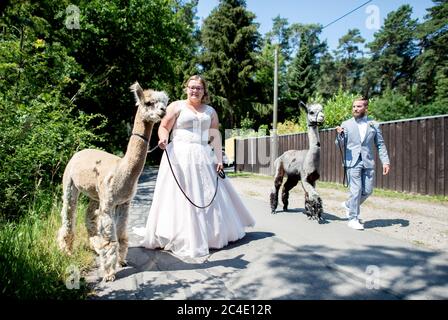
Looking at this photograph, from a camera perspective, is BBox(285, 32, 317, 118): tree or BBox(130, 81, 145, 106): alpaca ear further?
BBox(285, 32, 317, 118): tree

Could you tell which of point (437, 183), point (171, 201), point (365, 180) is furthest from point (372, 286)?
point (437, 183)

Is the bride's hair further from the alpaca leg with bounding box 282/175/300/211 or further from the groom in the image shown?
the alpaca leg with bounding box 282/175/300/211

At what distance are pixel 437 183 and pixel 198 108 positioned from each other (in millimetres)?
8534

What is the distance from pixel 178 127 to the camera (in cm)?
485

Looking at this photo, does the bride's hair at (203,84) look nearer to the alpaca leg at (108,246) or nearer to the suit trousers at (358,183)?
the alpaca leg at (108,246)

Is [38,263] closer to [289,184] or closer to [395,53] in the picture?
[289,184]

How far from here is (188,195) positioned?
15.5ft

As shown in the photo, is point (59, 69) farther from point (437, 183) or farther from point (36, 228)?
point (437, 183)

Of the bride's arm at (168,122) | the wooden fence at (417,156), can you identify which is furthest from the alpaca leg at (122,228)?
the wooden fence at (417,156)

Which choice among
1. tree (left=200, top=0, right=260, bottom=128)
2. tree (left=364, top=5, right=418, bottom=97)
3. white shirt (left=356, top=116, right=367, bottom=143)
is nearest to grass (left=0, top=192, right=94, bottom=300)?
white shirt (left=356, top=116, right=367, bottom=143)

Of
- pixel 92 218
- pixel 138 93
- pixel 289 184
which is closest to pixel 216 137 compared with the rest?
pixel 138 93

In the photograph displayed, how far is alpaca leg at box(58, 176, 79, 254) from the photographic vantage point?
4.22m

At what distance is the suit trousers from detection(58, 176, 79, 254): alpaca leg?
453 cm

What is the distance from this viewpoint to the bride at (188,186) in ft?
15.1
